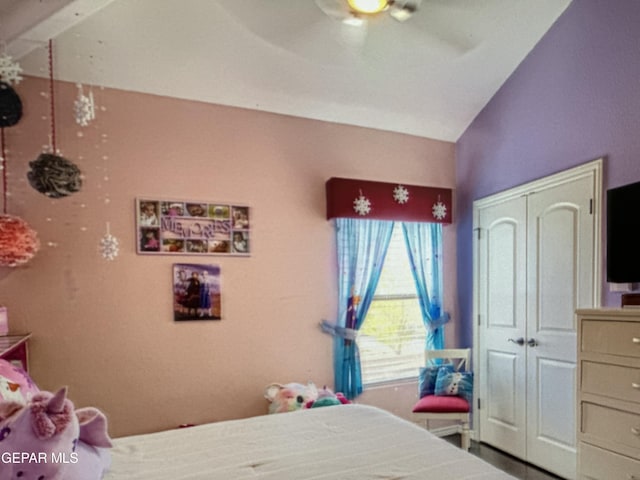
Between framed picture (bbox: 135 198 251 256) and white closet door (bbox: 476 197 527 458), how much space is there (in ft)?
6.59

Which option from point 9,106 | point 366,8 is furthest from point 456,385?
point 9,106

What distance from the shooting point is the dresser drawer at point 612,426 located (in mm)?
1847

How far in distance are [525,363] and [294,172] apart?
2262 millimetres

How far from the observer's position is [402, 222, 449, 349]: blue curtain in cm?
350

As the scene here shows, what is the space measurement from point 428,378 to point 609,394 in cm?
144

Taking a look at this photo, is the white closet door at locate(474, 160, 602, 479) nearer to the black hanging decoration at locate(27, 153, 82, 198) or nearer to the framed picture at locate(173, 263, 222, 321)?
the framed picture at locate(173, 263, 222, 321)

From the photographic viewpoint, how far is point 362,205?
10.5ft

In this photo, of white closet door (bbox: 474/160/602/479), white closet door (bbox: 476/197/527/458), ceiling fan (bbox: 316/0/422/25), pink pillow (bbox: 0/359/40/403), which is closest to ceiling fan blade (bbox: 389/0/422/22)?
ceiling fan (bbox: 316/0/422/25)

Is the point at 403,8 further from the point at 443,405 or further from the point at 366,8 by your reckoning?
the point at 443,405

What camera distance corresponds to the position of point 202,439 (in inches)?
68.2

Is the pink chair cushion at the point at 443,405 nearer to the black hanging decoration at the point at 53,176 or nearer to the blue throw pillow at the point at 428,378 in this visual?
the blue throw pillow at the point at 428,378

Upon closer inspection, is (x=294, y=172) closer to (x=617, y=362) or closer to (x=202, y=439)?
(x=202, y=439)

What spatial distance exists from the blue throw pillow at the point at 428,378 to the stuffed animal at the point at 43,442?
8.40 ft

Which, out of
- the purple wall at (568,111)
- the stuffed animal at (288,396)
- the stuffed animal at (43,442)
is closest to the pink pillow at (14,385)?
the stuffed animal at (43,442)
